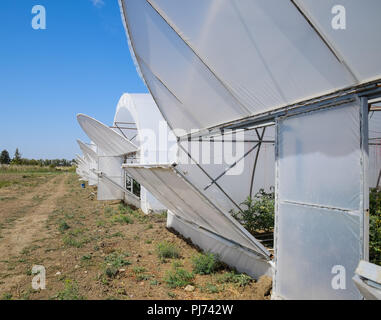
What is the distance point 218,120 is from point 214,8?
2655 millimetres

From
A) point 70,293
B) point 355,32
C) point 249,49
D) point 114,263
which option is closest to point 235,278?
point 114,263

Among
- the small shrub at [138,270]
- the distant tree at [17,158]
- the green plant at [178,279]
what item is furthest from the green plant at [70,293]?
the distant tree at [17,158]

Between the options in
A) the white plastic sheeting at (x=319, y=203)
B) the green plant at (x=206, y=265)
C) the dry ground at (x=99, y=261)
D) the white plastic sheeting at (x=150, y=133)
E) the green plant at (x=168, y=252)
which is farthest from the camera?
the white plastic sheeting at (x=150, y=133)

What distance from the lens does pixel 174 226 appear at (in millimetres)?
10281

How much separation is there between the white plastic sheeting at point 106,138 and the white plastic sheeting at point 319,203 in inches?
440

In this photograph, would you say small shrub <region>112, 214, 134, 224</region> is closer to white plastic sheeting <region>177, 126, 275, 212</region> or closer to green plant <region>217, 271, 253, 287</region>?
white plastic sheeting <region>177, 126, 275, 212</region>

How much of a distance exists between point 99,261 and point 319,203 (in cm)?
596

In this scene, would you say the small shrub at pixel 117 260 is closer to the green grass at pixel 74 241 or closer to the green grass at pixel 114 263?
the green grass at pixel 114 263

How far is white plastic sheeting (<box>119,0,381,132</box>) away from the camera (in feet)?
9.54

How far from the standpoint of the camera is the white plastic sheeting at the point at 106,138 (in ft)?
50.1

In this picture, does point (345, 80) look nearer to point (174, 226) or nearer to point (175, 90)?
point (175, 90)

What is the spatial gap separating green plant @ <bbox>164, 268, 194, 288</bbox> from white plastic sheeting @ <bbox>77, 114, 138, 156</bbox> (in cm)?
938

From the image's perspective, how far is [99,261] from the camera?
287 inches
